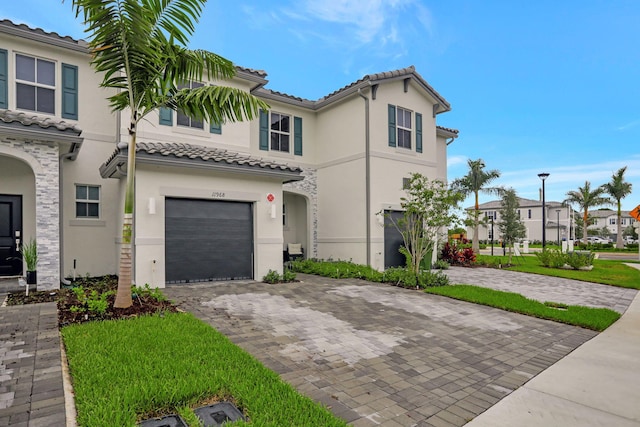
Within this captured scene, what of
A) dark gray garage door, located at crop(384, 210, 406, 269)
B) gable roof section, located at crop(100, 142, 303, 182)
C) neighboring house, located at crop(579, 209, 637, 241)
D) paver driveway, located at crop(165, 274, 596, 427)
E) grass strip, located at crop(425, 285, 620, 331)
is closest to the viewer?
paver driveway, located at crop(165, 274, 596, 427)

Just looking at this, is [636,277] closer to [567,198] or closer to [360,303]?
[360,303]

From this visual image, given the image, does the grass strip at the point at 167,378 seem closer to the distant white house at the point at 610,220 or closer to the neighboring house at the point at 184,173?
the neighboring house at the point at 184,173

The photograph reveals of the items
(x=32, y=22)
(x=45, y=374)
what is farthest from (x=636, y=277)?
(x=32, y=22)

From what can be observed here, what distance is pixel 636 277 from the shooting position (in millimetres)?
15188

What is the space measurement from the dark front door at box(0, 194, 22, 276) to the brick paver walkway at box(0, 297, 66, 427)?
516 cm

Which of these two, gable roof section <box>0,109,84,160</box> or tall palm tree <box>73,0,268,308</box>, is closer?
tall palm tree <box>73,0,268,308</box>

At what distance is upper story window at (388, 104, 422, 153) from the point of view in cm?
1523

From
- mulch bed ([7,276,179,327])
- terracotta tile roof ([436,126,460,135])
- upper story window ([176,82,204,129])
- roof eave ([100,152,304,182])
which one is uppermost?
terracotta tile roof ([436,126,460,135])

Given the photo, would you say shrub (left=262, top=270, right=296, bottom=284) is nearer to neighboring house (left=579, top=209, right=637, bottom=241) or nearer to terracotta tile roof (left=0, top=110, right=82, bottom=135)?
terracotta tile roof (left=0, top=110, right=82, bottom=135)

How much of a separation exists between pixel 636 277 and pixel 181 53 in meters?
18.8

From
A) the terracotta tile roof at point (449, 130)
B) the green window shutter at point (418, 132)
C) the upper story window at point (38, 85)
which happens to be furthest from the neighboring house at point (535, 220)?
the upper story window at point (38, 85)

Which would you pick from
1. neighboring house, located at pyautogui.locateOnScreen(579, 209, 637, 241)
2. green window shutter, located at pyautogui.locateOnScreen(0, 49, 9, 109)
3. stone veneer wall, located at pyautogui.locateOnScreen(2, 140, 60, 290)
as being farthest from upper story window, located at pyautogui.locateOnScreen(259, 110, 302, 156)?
neighboring house, located at pyautogui.locateOnScreen(579, 209, 637, 241)

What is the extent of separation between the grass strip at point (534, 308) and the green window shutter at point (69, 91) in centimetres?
1216

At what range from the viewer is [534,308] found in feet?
27.4
